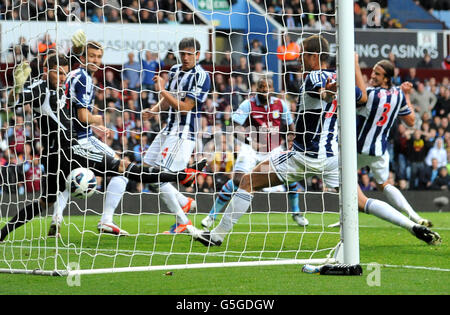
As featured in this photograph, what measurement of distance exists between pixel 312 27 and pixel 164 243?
1184 cm

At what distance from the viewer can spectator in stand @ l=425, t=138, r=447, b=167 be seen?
16.7m

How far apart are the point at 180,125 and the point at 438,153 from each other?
31.1 feet

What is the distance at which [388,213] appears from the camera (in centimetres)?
734

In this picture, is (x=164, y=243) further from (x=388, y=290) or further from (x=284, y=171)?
(x=388, y=290)

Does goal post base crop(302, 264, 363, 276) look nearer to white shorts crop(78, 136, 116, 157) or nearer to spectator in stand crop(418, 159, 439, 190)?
white shorts crop(78, 136, 116, 157)

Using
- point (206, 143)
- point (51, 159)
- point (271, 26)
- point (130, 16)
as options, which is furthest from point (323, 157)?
point (271, 26)

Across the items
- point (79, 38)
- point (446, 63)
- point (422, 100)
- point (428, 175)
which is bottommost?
point (428, 175)

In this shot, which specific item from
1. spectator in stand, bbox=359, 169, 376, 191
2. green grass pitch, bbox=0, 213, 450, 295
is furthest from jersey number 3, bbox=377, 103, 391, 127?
spectator in stand, bbox=359, 169, 376, 191

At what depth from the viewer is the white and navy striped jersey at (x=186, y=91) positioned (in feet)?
26.4

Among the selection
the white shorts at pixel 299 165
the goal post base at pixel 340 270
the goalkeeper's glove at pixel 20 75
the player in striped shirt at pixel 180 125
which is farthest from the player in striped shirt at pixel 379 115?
the goalkeeper's glove at pixel 20 75

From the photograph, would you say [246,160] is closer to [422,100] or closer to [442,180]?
[442,180]

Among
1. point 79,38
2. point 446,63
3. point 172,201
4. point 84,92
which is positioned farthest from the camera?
point 446,63

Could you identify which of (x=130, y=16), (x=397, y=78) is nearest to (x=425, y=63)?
(x=397, y=78)

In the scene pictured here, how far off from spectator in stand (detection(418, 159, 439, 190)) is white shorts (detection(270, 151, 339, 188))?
9777 mm
